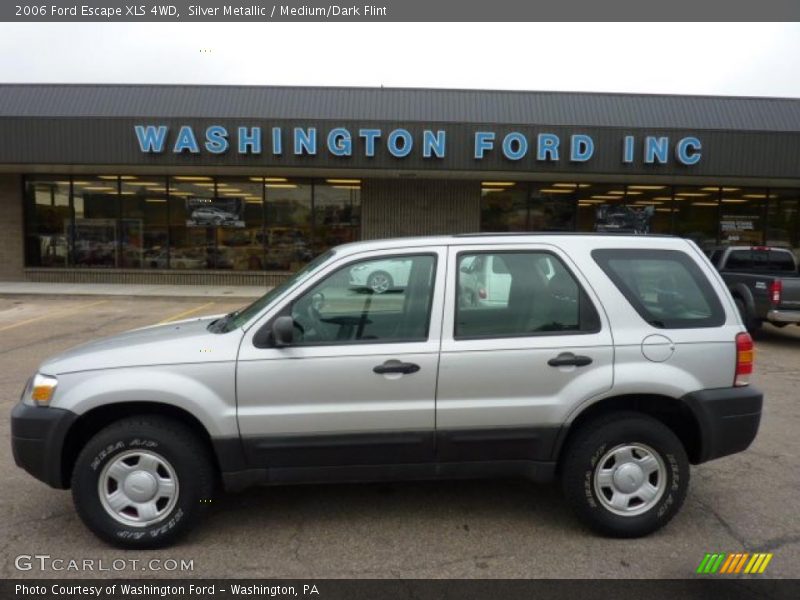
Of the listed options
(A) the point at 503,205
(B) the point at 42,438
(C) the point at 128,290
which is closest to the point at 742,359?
(B) the point at 42,438

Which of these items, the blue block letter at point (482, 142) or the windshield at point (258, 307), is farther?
the blue block letter at point (482, 142)

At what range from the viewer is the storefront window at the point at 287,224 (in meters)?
19.7

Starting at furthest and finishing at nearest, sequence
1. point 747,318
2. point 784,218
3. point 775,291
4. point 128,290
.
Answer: point 784,218 → point 128,290 → point 747,318 → point 775,291

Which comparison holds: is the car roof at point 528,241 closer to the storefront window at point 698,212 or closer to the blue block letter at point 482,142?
the blue block letter at point 482,142

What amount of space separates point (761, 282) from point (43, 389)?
1021 centimetres

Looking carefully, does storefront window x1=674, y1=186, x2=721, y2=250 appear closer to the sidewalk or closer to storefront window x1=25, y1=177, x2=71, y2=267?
the sidewalk

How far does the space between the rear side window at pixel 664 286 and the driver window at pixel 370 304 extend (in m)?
1.09

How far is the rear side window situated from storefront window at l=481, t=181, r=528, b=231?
53.0 feet

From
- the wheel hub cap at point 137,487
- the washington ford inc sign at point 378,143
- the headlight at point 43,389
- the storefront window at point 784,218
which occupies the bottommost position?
the wheel hub cap at point 137,487

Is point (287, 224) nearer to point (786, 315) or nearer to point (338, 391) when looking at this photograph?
point (786, 315)

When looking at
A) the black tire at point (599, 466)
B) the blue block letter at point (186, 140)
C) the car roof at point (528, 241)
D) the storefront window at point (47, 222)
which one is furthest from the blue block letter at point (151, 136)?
the black tire at point (599, 466)

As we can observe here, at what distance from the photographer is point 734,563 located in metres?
3.50

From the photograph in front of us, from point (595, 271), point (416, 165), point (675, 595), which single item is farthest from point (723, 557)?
point (416, 165)

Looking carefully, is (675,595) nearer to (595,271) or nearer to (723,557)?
(723,557)
